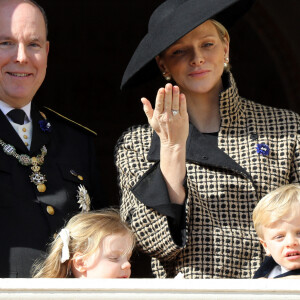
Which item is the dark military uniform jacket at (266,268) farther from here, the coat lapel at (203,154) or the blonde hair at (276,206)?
the coat lapel at (203,154)

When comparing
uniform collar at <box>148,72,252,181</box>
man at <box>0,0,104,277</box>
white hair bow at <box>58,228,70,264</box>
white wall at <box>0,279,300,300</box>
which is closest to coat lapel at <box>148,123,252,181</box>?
uniform collar at <box>148,72,252,181</box>

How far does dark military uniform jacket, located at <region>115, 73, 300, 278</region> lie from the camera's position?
2.88m

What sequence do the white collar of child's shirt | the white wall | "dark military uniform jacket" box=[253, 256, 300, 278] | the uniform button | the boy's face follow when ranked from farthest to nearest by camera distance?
1. the white collar of child's shirt
2. the uniform button
3. "dark military uniform jacket" box=[253, 256, 300, 278]
4. the boy's face
5. the white wall

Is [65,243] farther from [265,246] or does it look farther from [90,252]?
[265,246]

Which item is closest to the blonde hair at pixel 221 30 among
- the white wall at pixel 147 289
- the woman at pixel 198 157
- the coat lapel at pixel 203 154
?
the woman at pixel 198 157

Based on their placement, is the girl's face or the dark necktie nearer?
the girl's face

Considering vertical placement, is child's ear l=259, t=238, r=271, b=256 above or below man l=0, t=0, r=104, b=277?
below

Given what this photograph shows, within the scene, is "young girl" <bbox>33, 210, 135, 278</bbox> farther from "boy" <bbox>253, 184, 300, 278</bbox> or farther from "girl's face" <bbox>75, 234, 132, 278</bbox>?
"boy" <bbox>253, 184, 300, 278</bbox>

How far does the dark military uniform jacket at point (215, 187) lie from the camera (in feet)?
9.43

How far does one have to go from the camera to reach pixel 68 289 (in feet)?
7.67

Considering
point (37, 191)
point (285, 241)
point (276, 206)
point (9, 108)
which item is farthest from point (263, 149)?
point (9, 108)

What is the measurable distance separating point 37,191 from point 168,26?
2.38 feet

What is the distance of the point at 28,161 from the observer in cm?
297

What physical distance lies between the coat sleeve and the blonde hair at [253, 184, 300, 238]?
0.24 meters
